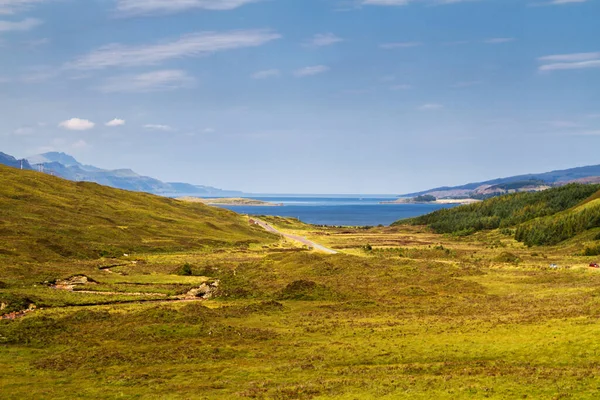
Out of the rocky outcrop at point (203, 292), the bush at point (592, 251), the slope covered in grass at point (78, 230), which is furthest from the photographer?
the bush at point (592, 251)

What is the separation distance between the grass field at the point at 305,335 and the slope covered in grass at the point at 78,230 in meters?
19.8

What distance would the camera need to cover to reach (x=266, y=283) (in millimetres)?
87375

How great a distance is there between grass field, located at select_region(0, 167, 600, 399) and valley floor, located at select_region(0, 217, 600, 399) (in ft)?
0.55

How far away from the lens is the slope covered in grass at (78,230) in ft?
376

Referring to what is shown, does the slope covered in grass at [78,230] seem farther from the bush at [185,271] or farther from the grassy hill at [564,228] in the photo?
the grassy hill at [564,228]

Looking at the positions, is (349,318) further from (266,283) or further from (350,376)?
(266,283)

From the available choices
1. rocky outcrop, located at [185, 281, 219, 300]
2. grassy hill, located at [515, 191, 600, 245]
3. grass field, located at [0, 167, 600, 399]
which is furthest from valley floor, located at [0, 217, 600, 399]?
grassy hill, located at [515, 191, 600, 245]

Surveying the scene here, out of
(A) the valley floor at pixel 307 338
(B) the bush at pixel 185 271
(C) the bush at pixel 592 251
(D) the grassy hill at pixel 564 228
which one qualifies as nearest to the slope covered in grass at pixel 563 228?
(D) the grassy hill at pixel 564 228

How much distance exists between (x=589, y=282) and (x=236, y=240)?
382ft

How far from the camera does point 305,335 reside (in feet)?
169

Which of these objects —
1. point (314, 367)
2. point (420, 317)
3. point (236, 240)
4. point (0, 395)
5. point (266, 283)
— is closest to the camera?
point (0, 395)

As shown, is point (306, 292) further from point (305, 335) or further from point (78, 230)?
point (78, 230)

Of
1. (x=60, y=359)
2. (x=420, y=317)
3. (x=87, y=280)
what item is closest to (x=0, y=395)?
(x=60, y=359)

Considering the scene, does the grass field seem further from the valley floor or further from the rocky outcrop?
the rocky outcrop
